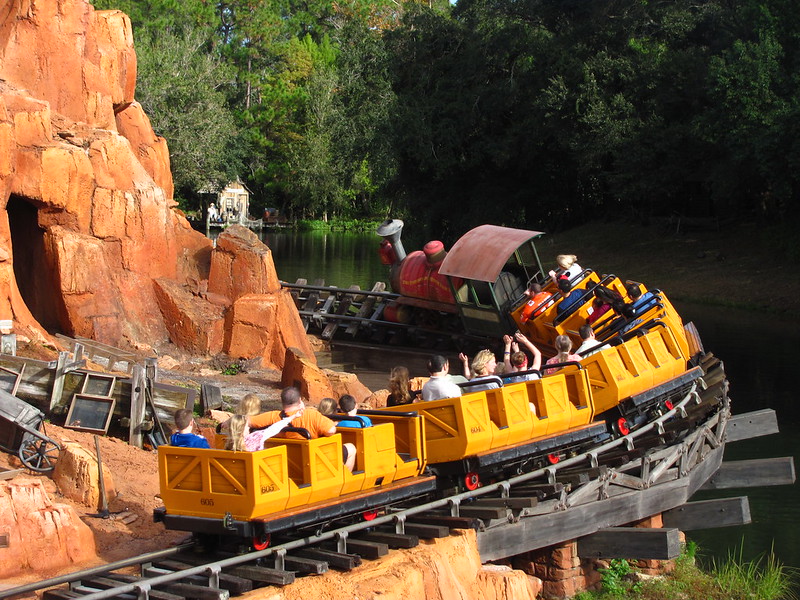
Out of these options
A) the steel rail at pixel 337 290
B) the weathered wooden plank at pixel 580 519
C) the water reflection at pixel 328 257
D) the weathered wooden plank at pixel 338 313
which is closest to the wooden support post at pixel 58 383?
the weathered wooden plank at pixel 580 519

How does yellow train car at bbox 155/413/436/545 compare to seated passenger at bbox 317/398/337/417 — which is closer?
yellow train car at bbox 155/413/436/545

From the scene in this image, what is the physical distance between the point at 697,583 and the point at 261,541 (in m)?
7.00

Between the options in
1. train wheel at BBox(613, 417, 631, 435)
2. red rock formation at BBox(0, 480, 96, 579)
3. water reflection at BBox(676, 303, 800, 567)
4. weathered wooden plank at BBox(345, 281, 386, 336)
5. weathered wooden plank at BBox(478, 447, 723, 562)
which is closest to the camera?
red rock formation at BBox(0, 480, 96, 579)

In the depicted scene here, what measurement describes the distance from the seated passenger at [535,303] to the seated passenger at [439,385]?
9373 millimetres

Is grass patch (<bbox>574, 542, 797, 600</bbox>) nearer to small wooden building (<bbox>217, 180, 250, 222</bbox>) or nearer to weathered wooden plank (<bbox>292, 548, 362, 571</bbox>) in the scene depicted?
weathered wooden plank (<bbox>292, 548, 362, 571</bbox>)

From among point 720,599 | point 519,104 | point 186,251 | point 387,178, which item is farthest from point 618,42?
point 720,599

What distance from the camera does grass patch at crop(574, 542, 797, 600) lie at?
43.8 ft

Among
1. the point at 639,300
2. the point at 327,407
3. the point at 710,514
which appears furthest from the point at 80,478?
the point at 639,300

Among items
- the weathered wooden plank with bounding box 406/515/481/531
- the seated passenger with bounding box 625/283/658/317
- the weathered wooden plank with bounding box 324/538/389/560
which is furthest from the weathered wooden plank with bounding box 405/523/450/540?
the seated passenger with bounding box 625/283/658/317

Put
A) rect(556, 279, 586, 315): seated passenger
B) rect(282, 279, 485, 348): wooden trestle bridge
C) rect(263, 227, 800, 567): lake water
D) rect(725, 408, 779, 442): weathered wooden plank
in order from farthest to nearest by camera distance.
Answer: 1. rect(282, 279, 485, 348): wooden trestle bridge
2. rect(556, 279, 586, 315): seated passenger
3. rect(725, 408, 779, 442): weathered wooden plank
4. rect(263, 227, 800, 567): lake water

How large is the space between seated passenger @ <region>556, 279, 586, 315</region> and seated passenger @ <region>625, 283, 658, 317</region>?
157 centimetres

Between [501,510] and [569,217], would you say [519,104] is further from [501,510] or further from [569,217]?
[501,510]

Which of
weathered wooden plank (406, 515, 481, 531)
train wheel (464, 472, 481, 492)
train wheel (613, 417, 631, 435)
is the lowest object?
weathered wooden plank (406, 515, 481, 531)

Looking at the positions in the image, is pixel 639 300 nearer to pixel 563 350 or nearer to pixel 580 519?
pixel 563 350
